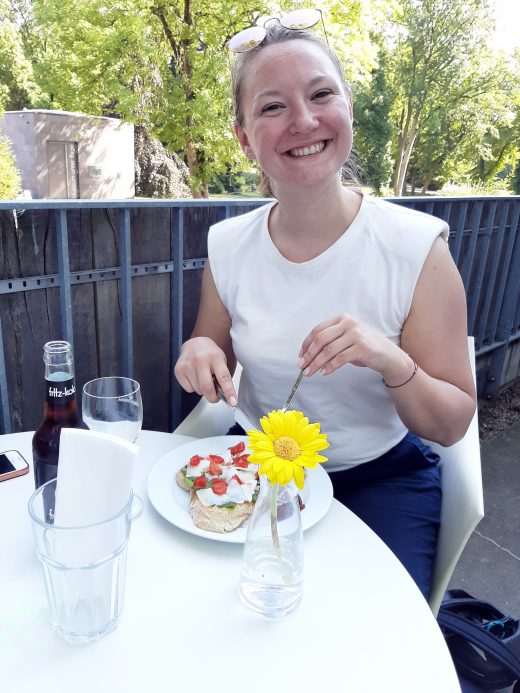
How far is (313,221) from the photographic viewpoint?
1468 mm

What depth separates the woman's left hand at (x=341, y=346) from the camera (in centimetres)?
107

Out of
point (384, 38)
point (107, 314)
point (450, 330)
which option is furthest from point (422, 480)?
point (384, 38)

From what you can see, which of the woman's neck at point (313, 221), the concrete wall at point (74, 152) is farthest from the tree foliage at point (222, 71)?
the concrete wall at point (74, 152)

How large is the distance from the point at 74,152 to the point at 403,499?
22420 millimetres

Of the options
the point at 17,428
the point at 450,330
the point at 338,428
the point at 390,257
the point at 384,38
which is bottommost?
the point at 17,428

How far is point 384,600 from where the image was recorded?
81 cm

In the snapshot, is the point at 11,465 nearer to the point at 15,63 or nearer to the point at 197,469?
the point at 197,469

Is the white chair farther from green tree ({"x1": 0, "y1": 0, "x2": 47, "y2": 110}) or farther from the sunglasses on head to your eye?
green tree ({"x1": 0, "y1": 0, "x2": 47, "y2": 110})

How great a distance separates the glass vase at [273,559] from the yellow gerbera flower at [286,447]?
0.11 m

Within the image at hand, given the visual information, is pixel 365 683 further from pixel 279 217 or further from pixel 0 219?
pixel 0 219

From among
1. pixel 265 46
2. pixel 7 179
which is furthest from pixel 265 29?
pixel 7 179

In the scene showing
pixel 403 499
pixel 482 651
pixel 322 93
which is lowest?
A: pixel 482 651

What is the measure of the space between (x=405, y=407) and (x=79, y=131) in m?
22.1

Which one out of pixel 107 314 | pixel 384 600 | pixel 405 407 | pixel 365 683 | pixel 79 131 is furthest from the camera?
pixel 79 131
